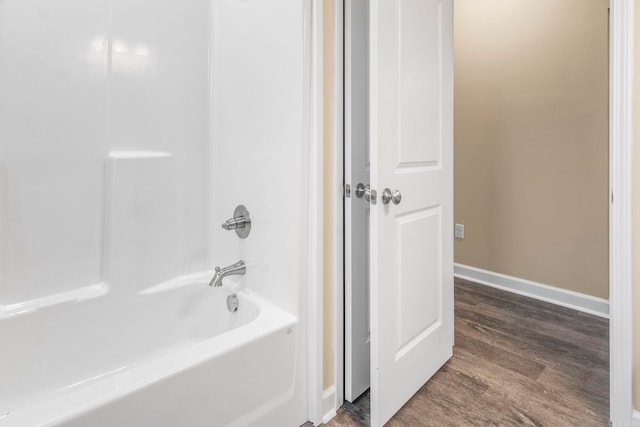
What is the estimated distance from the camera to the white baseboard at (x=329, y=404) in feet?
4.74

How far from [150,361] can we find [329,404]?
0.72 metres

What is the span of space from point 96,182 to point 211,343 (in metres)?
0.89

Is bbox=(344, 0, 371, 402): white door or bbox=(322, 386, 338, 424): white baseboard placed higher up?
bbox=(344, 0, 371, 402): white door

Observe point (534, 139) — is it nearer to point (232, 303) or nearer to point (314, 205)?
point (314, 205)

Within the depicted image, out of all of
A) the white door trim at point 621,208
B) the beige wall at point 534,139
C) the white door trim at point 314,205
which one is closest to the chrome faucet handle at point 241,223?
the white door trim at point 314,205

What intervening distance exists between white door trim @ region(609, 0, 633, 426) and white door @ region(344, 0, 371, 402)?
2.84 ft

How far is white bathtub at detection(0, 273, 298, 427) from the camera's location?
92 centimetres

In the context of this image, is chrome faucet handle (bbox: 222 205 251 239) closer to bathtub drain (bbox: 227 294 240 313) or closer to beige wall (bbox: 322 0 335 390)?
bathtub drain (bbox: 227 294 240 313)

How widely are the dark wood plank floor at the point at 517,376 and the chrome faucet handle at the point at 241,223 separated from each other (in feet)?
2.86

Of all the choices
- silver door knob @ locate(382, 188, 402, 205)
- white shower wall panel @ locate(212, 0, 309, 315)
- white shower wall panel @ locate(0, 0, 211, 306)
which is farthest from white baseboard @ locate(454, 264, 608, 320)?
white shower wall panel @ locate(0, 0, 211, 306)

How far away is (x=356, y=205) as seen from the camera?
1513mm

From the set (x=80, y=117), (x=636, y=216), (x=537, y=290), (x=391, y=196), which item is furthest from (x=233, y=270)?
(x=537, y=290)

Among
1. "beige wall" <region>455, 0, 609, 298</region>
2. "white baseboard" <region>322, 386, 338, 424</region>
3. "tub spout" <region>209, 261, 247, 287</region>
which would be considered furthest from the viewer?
"beige wall" <region>455, 0, 609, 298</region>

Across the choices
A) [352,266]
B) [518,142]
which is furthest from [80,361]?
[518,142]
